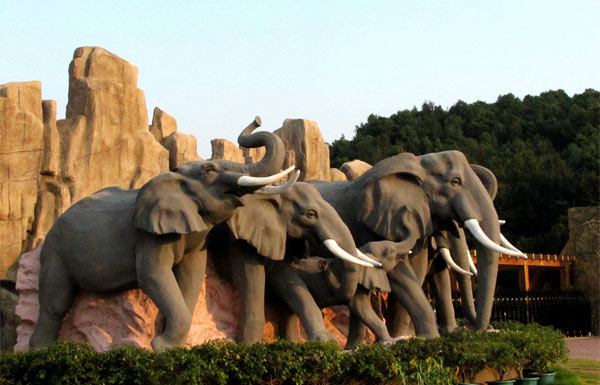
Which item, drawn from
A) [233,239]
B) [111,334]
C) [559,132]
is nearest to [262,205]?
[233,239]

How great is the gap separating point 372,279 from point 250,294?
1.43 metres

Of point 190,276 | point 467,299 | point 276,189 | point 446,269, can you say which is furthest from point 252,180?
point 467,299

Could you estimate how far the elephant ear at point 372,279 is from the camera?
9523 millimetres

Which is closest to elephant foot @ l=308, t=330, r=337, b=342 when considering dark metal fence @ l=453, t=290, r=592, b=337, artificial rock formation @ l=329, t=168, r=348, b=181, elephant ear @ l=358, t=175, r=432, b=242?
elephant ear @ l=358, t=175, r=432, b=242

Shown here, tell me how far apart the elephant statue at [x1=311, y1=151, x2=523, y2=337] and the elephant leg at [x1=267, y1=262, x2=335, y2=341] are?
1348 mm

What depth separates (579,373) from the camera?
11.1m

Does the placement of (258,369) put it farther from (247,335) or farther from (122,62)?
Answer: (122,62)

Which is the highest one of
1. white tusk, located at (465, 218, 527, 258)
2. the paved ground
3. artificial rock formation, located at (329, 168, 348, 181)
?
artificial rock formation, located at (329, 168, 348, 181)

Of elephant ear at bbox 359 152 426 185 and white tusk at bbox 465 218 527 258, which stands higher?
elephant ear at bbox 359 152 426 185

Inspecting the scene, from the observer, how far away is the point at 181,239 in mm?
8461

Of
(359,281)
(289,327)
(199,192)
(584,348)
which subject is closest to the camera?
(199,192)

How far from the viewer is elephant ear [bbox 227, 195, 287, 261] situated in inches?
351

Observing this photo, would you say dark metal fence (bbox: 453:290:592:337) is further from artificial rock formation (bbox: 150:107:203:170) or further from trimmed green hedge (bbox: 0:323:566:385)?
trimmed green hedge (bbox: 0:323:566:385)

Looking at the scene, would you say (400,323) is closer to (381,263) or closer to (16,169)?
(381,263)
